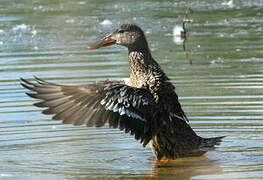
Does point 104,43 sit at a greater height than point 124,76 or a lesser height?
greater

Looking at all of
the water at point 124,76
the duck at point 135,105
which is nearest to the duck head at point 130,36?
the duck at point 135,105

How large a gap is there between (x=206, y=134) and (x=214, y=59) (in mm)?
3876

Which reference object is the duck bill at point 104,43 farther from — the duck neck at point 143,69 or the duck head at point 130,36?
the duck neck at point 143,69

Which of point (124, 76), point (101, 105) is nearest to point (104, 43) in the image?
point (101, 105)

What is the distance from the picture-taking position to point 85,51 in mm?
13555

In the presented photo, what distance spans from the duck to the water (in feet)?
0.73

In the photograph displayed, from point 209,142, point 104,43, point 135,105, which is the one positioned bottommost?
point 209,142

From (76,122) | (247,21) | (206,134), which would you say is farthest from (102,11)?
(76,122)

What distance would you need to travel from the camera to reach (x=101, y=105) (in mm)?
7461

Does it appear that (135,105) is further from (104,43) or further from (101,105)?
(104,43)

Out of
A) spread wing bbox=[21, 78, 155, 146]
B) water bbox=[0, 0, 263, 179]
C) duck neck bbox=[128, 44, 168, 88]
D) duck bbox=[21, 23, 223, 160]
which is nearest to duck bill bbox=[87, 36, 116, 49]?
duck bbox=[21, 23, 223, 160]

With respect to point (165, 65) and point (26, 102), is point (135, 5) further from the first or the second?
point (26, 102)

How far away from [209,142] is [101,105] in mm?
1134

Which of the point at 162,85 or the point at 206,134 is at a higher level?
the point at 162,85
